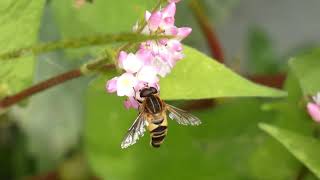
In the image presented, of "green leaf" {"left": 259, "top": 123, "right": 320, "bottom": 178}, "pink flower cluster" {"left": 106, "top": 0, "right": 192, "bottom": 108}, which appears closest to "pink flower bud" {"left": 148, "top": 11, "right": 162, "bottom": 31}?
"pink flower cluster" {"left": 106, "top": 0, "right": 192, "bottom": 108}

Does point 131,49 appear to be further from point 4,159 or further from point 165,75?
point 4,159

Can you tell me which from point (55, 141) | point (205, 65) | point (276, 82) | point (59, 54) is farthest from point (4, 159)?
point (205, 65)

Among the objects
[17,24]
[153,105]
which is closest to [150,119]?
[153,105]

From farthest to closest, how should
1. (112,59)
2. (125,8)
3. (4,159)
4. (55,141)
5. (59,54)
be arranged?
(4,159) → (55,141) → (59,54) → (125,8) → (112,59)

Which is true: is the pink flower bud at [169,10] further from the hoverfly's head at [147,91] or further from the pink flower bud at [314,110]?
the pink flower bud at [314,110]

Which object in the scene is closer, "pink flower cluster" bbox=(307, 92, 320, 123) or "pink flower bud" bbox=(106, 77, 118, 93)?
"pink flower bud" bbox=(106, 77, 118, 93)

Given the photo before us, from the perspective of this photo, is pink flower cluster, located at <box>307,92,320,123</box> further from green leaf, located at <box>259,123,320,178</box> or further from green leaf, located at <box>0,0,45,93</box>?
green leaf, located at <box>0,0,45,93</box>
